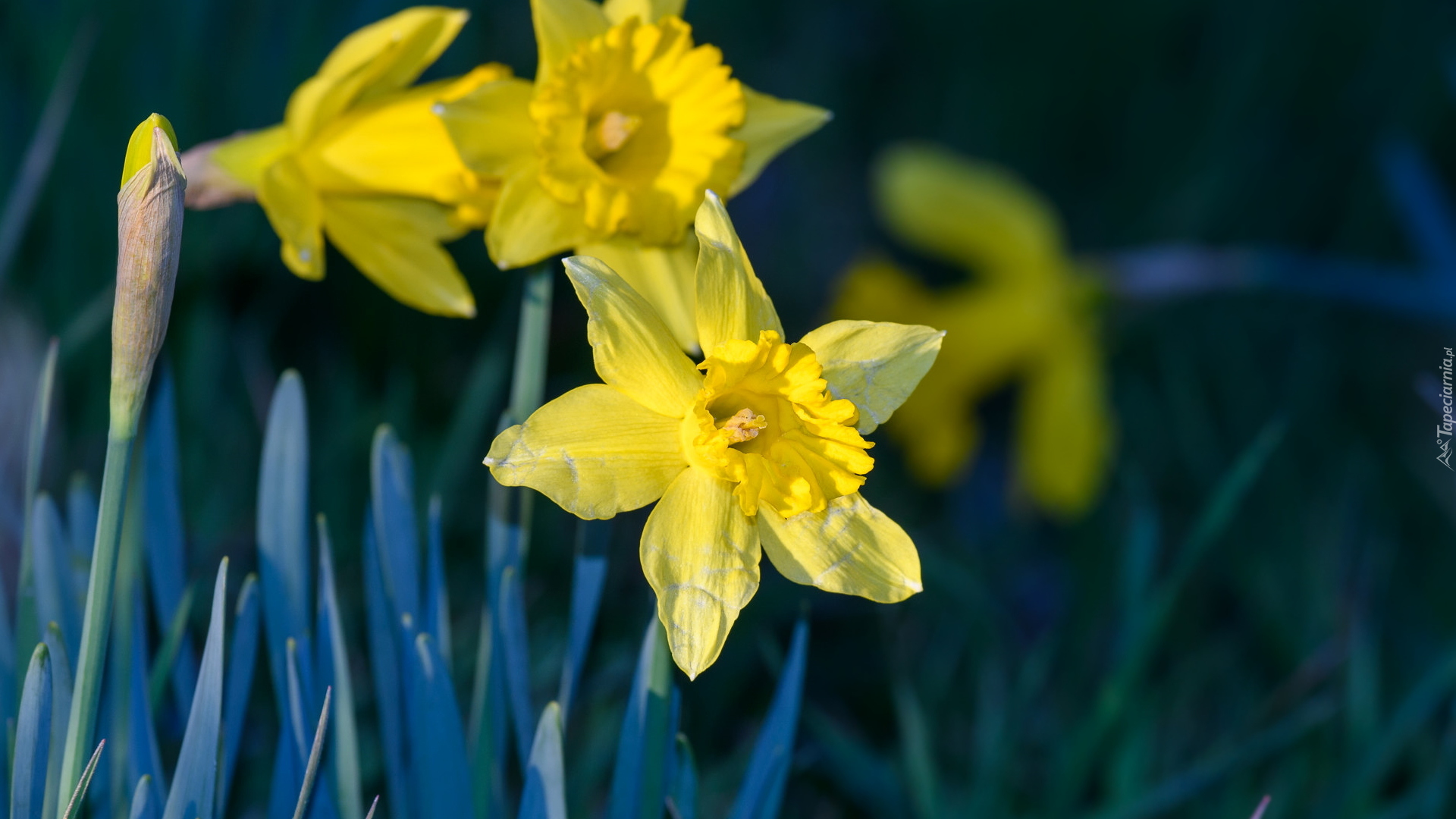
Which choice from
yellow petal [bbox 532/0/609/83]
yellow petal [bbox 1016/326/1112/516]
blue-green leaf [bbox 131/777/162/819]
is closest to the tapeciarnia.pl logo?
yellow petal [bbox 1016/326/1112/516]

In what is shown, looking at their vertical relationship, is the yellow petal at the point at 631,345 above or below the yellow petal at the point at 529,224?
below

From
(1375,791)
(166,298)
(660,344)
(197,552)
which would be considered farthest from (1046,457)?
(166,298)

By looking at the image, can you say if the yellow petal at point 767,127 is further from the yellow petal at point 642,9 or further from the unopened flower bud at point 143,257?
the unopened flower bud at point 143,257

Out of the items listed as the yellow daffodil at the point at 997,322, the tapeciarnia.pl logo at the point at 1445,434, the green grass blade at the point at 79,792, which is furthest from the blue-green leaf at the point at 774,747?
the tapeciarnia.pl logo at the point at 1445,434

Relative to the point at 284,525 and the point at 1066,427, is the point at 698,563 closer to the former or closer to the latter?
the point at 284,525

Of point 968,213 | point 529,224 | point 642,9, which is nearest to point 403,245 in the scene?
point 529,224
